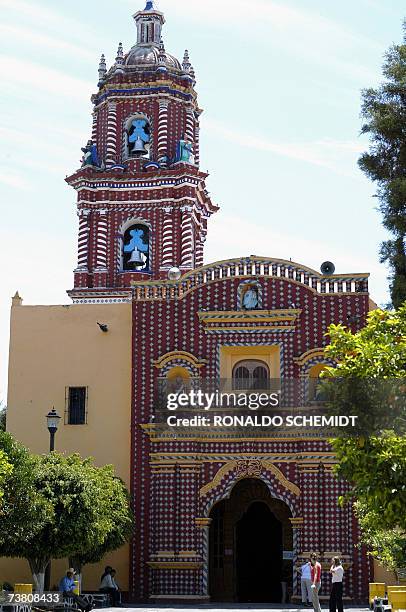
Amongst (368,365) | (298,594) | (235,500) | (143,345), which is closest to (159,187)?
(143,345)

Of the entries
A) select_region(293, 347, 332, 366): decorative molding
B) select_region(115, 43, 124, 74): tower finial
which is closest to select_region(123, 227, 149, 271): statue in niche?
select_region(115, 43, 124, 74): tower finial

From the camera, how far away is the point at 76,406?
31797 mm


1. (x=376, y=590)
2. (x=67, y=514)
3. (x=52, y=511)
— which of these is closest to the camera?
(x=52, y=511)

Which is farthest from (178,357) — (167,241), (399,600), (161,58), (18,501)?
(161,58)

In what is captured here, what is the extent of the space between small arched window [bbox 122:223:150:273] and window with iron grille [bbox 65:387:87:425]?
9956 mm

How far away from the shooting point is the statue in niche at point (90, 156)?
1673 inches

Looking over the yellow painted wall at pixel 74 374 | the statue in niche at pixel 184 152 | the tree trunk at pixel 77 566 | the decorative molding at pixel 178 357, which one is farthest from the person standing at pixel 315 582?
the statue in niche at pixel 184 152

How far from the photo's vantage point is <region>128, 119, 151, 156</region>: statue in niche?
42.4 meters

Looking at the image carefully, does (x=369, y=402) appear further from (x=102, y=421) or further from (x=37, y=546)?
(x=102, y=421)

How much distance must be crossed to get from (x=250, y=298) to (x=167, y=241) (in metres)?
10.2

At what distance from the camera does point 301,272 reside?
102 ft

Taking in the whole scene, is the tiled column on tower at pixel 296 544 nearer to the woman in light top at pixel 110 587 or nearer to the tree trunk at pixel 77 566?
the woman in light top at pixel 110 587

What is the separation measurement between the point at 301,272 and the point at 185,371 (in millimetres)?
4178

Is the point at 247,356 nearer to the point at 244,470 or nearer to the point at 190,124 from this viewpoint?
the point at 244,470
